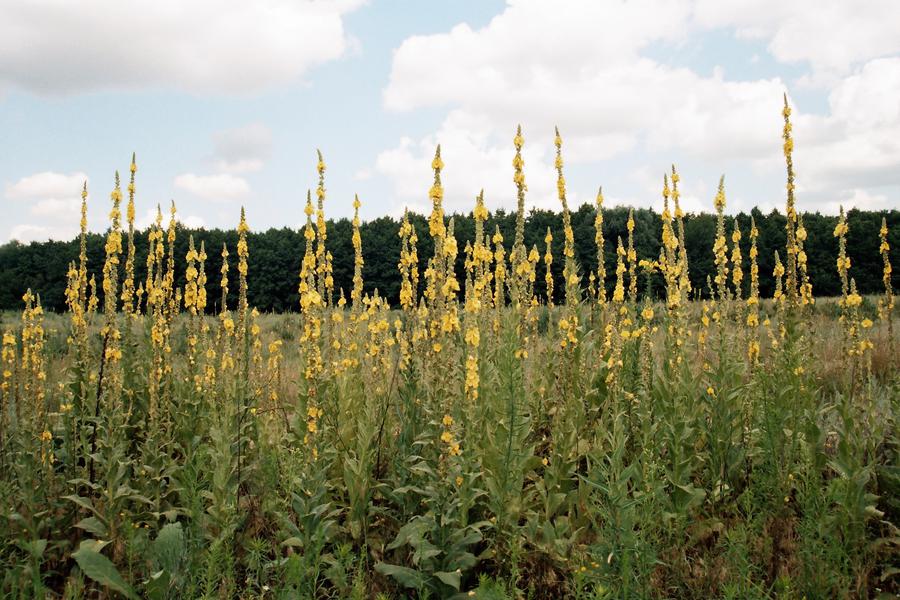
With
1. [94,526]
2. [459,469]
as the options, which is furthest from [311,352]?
[94,526]

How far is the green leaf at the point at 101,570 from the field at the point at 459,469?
14mm

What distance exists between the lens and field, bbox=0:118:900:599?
326 cm

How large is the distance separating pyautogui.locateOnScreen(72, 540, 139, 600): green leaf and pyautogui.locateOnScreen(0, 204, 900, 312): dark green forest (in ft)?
60.0

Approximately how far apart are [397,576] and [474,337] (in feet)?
4.67

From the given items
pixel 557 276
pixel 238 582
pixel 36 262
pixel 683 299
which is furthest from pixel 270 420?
pixel 36 262

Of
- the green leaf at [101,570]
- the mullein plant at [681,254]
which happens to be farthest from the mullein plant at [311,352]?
the mullein plant at [681,254]

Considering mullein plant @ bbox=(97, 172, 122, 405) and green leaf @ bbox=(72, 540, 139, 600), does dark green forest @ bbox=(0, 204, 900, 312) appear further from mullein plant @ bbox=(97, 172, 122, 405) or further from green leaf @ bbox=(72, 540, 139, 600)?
green leaf @ bbox=(72, 540, 139, 600)

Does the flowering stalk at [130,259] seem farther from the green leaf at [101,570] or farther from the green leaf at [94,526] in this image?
the green leaf at [101,570]

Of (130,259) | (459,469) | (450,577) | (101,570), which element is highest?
(130,259)

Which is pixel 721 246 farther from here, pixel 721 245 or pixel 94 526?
pixel 94 526

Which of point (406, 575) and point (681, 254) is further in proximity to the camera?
point (681, 254)

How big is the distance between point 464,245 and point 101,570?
2071 centimetres

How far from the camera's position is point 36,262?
107 ft

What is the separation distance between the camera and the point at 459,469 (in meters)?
3.29
